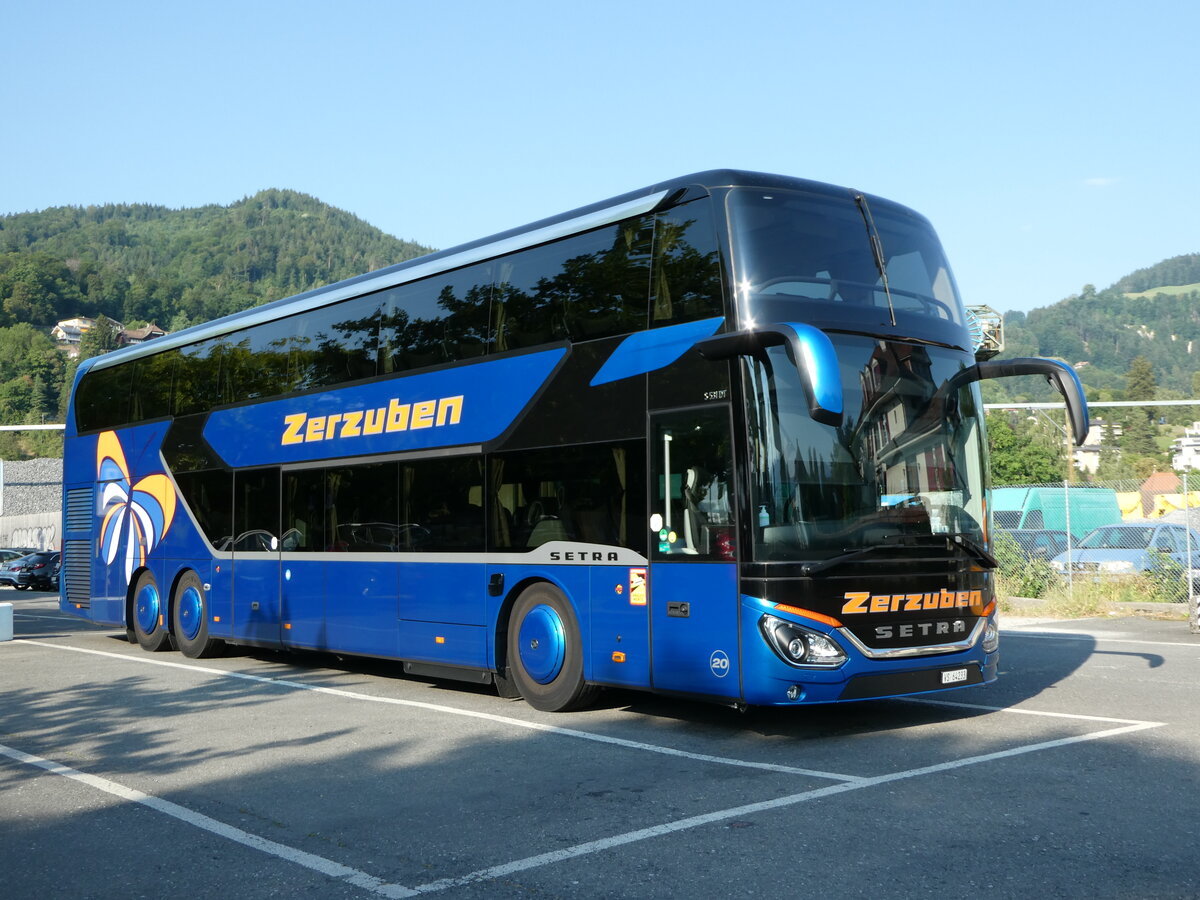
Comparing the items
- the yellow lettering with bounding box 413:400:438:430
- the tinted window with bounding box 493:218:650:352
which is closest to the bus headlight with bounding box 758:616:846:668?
the tinted window with bounding box 493:218:650:352

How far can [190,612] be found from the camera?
16156 mm

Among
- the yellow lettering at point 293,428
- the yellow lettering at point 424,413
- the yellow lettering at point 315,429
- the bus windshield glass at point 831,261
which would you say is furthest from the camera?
the yellow lettering at point 293,428

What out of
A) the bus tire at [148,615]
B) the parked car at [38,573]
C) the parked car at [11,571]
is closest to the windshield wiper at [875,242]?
the bus tire at [148,615]

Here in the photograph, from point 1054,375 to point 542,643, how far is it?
185 inches

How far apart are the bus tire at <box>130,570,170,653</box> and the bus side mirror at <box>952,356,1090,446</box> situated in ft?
38.4

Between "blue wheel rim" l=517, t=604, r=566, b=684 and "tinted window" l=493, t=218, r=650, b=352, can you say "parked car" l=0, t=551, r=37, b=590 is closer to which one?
"tinted window" l=493, t=218, r=650, b=352

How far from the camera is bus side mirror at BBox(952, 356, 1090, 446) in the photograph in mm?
9266

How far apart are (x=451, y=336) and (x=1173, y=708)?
7132 millimetres

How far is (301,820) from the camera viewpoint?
22.0ft

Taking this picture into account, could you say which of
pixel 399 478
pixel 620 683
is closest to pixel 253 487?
pixel 399 478

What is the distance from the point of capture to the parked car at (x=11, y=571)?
42812mm

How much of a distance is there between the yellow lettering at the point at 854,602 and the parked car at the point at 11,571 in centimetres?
4076

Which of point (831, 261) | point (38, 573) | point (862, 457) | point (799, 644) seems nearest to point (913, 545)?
point (862, 457)

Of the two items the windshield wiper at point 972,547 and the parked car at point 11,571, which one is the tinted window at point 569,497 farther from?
the parked car at point 11,571
